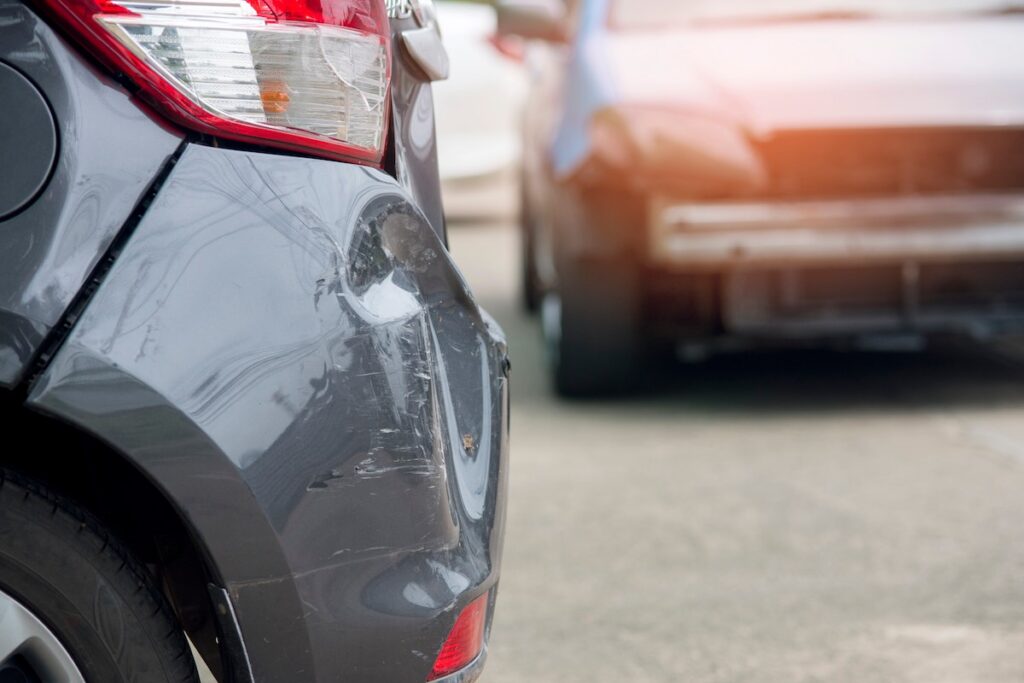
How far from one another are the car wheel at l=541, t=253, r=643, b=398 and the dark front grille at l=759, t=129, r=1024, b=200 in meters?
0.58

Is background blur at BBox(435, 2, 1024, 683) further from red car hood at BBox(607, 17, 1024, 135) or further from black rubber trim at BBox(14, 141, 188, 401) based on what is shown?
black rubber trim at BBox(14, 141, 188, 401)

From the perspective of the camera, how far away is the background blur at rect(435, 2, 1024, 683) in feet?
10.4

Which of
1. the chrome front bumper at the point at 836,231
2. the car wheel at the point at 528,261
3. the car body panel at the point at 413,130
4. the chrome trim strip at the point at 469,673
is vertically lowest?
the car wheel at the point at 528,261

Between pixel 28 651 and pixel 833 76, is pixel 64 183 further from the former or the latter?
pixel 833 76

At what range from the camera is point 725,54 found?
528cm

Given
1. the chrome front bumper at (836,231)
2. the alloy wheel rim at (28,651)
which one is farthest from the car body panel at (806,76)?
the alloy wheel rim at (28,651)

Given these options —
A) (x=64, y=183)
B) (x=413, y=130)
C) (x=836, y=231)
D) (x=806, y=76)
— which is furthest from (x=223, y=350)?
(x=806, y=76)

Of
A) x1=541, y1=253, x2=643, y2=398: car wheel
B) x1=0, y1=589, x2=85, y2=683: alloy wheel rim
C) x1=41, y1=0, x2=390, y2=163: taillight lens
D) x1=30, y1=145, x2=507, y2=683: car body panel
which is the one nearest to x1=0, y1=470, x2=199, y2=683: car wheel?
x1=0, y1=589, x2=85, y2=683: alloy wheel rim

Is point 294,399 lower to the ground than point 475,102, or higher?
higher

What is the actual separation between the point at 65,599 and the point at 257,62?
634 mm

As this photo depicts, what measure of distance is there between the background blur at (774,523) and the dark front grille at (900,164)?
71 cm

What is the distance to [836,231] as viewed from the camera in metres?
5.02

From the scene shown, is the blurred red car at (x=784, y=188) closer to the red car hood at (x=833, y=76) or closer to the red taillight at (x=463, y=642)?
the red car hood at (x=833, y=76)

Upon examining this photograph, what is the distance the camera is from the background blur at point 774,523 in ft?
10.4
